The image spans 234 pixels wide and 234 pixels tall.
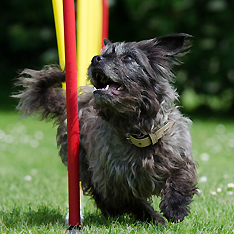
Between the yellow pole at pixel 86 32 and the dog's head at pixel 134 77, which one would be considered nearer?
the dog's head at pixel 134 77

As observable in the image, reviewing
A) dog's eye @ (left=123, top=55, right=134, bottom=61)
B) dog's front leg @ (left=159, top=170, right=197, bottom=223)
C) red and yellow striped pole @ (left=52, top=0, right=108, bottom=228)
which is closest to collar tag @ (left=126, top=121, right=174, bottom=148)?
dog's front leg @ (left=159, top=170, right=197, bottom=223)

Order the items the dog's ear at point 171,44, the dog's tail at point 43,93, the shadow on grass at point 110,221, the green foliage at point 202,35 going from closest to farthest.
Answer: the dog's ear at point 171,44 → the shadow on grass at point 110,221 → the dog's tail at point 43,93 → the green foliage at point 202,35

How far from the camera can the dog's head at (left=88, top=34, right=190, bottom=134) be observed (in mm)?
3018

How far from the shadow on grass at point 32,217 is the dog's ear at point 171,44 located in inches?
69.1

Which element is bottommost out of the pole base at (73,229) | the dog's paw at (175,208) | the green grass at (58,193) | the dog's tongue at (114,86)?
the green grass at (58,193)

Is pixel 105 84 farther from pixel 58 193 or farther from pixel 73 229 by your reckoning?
pixel 58 193

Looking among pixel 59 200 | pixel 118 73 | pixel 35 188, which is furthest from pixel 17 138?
pixel 118 73

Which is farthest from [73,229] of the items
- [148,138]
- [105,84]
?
[105,84]

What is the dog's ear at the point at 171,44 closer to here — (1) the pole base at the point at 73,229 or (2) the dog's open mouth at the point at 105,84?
(2) the dog's open mouth at the point at 105,84

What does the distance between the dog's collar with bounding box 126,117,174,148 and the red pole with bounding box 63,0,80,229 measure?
1.51 ft

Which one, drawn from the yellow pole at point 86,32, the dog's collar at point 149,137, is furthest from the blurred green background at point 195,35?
the dog's collar at point 149,137

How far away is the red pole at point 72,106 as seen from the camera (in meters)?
3.12

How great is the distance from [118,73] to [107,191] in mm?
1101

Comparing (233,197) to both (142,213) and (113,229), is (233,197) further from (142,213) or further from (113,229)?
(113,229)
